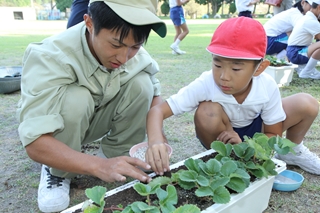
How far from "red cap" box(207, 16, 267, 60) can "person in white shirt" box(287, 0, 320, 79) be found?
272 cm

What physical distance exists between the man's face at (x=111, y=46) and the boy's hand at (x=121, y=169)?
40 centimetres

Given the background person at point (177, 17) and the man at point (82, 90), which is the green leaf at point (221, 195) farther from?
the background person at point (177, 17)

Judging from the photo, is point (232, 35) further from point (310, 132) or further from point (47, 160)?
point (310, 132)

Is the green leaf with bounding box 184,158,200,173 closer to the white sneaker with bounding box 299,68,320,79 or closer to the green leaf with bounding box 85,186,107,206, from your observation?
the green leaf with bounding box 85,186,107,206

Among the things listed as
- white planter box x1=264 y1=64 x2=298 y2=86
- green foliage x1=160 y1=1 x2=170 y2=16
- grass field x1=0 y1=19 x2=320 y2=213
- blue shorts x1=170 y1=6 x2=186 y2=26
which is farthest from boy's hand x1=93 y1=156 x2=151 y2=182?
green foliage x1=160 y1=1 x2=170 y2=16

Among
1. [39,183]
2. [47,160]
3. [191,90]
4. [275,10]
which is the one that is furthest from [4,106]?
[275,10]

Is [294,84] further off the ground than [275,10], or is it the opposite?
[275,10]

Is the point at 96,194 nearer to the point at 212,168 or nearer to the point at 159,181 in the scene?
the point at 159,181

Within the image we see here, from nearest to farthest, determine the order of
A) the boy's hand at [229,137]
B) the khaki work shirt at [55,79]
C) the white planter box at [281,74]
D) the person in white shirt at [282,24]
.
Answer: the khaki work shirt at [55,79] → the boy's hand at [229,137] → the white planter box at [281,74] → the person in white shirt at [282,24]

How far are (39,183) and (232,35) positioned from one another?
113cm

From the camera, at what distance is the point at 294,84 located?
11.7 feet

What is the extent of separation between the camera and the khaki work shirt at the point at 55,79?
1224mm

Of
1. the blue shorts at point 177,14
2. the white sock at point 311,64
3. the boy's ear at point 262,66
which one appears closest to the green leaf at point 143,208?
the boy's ear at point 262,66

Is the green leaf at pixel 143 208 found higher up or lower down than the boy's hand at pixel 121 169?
higher up
